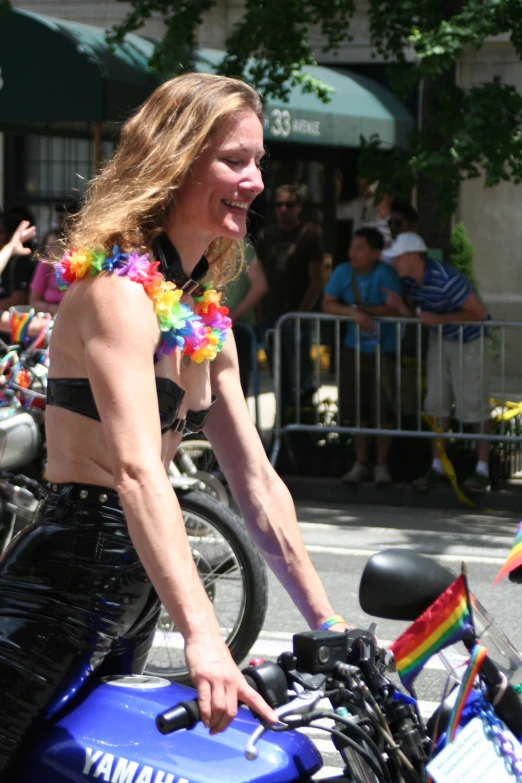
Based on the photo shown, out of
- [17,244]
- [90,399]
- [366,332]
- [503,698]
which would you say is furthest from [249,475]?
[366,332]

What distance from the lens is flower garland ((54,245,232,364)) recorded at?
2.36 metres

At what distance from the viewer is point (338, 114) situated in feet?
47.8

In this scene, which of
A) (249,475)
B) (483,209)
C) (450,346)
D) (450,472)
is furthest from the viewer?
(483,209)

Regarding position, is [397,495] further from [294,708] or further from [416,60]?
[294,708]

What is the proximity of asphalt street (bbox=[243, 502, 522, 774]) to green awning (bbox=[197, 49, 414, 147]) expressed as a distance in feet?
14.0

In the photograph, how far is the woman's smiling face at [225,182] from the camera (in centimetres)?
242

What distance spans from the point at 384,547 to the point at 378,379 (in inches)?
86.8

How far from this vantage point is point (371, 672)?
2021 millimetres

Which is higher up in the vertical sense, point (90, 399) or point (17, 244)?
point (17, 244)

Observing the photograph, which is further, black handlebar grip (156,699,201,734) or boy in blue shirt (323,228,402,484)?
boy in blue shirt (323,228,402,484)

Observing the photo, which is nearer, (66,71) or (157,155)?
(157,155)

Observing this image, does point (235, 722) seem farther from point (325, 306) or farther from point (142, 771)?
Result: point (325, 306)

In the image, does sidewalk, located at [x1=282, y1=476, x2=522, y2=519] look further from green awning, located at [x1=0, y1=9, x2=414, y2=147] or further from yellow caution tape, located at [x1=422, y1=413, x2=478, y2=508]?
green awning, located at [x1=0, y1=9, x2=414, y2=147]

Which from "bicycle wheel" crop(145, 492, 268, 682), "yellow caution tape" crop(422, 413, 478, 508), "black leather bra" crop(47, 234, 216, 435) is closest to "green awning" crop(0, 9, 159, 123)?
"yellow caution tape" crop(422, 413, 478, 508)
